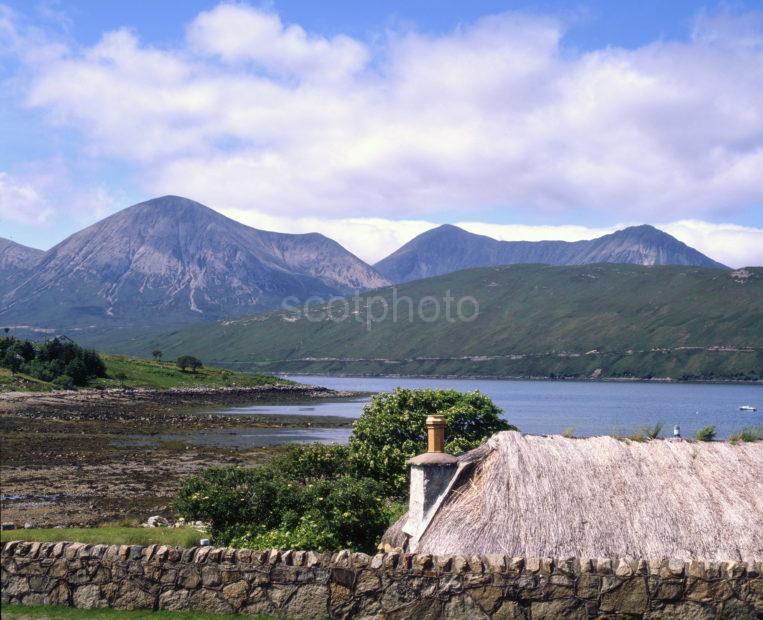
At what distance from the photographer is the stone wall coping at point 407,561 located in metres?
14.6

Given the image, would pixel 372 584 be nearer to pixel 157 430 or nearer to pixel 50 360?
pixel 157 430

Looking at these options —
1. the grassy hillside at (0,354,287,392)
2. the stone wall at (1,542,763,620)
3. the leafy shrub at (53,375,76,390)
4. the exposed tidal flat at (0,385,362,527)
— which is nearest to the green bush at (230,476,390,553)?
the stone wall at (1,542,763,620)

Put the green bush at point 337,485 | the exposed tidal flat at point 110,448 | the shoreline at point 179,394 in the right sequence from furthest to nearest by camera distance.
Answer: the shoreline at point 179,394 < the exposed tidal flat at point 110,448 < the green bush at point 337,485

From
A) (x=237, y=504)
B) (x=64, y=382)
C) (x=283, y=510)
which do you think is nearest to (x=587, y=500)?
(x=283, y=510)

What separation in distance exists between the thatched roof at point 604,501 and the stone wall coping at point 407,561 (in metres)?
2.68

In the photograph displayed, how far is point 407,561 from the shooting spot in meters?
14.7

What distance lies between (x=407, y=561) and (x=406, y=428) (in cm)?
1929

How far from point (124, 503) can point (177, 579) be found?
2718cm

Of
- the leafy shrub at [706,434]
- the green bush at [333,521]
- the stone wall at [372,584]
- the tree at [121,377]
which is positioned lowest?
the tree at [121,377]

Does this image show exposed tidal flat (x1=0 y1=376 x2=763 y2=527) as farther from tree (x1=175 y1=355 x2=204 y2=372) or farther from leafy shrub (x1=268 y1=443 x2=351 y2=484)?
tree (x1=175 y1=355 x2=204 y2=372)

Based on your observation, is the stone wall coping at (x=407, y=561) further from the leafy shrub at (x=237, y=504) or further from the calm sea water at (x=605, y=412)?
the calm sea water at (x=605, y=412)

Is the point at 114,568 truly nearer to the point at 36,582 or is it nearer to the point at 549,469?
the point at 36,582

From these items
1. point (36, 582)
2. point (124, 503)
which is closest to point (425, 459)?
point (36, 582)

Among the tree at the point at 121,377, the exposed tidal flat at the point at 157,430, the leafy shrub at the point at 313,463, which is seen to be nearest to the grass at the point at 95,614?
the exposed tidal flat at the point at 157,430
